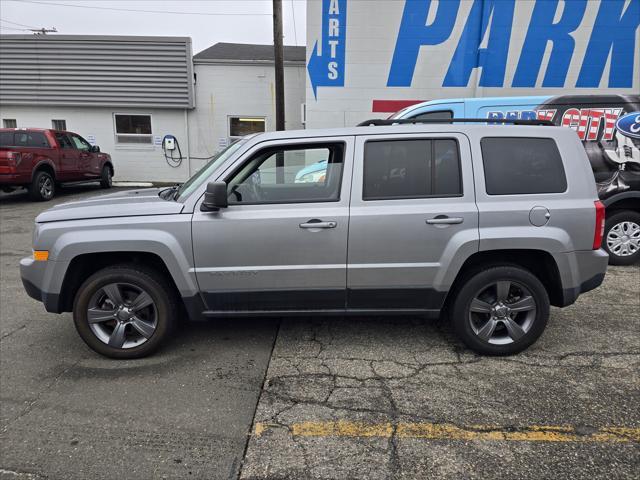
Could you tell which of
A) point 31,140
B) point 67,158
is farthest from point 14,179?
point 67,158

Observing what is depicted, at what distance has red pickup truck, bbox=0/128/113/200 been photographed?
35.8 ft

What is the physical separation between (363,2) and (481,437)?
11760 millimetres

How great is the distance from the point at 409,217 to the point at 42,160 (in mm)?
11814

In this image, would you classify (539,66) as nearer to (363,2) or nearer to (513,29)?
(513,29)

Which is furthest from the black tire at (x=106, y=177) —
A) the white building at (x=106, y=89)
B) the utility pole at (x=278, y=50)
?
the utility pole at (x=278, y=50)

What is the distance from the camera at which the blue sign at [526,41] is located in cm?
1138

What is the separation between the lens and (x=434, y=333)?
4059mm

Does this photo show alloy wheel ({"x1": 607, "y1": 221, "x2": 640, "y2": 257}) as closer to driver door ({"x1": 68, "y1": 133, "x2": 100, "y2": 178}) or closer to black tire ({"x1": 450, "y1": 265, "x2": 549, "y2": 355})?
black tire ({"x1": 450, "y1": 265, "x2": 549, "y2": 355})

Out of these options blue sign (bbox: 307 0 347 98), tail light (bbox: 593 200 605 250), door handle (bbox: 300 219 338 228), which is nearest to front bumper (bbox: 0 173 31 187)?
blue sign (bbox: 307 0 347 98)

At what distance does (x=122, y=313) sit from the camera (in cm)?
353

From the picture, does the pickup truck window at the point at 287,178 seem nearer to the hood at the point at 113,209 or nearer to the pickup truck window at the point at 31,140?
the hood at the point at 113,209

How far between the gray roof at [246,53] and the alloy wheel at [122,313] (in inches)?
518

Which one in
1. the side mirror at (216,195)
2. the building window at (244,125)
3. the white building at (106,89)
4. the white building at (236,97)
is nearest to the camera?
the side mirror at (216,195)

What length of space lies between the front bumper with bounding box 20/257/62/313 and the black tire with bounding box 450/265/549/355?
318cm
